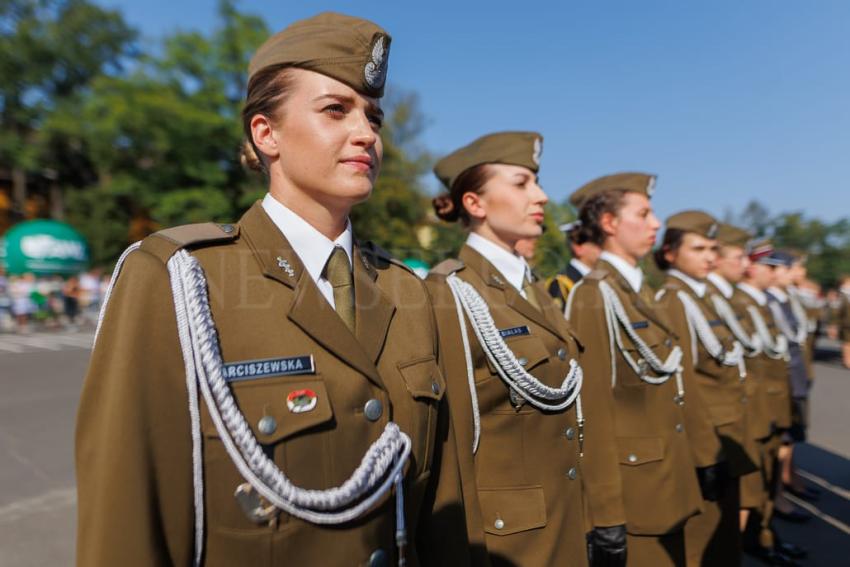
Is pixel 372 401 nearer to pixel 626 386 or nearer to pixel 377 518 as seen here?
pixel 377 518

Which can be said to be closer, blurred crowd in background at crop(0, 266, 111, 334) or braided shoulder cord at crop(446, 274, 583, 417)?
braided shoulder cord at crop(446, 274, 583, 417)

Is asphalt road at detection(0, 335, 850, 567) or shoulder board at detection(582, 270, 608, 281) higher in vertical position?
shoulder board at detection(582, 270, 608, 281)

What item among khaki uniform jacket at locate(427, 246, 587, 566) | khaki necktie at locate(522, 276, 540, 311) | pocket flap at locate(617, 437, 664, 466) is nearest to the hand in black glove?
pocket flap at locate(617, 437, 664, 466)

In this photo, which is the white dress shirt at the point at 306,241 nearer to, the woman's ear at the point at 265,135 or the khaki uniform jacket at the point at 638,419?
the woman's ear at the point at 265,135

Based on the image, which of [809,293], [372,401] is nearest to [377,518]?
[372,401]

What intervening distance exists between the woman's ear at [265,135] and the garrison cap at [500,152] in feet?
4.16

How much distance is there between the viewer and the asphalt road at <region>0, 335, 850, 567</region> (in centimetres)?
386

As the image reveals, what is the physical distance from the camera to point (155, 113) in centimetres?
2514

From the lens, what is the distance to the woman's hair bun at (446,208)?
2746 mm

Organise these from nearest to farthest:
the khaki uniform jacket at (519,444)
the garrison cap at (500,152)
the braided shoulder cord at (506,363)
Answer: the khaki uniform jacket at (519,444) < the braided shoulder cord at (506,363) < the garrison cap at (500,152)

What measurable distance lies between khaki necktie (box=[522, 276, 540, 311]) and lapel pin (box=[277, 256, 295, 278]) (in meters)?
1.37

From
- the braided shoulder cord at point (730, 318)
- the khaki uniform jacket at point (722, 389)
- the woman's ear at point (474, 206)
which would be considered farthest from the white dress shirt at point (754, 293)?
the woman's ear at point (474, 206)

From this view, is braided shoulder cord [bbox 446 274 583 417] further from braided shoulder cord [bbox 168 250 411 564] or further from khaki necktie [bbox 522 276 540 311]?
braided shoulder cord [bbox 168 250 411 564]

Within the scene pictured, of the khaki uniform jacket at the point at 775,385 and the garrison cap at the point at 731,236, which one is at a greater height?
the garrison cap at the point at 731,236
